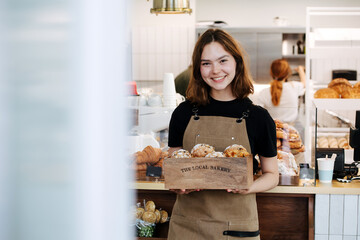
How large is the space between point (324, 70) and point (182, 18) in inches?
82.9

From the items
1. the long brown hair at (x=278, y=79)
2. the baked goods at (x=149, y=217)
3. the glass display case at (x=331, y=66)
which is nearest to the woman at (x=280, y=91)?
the long brown hair at (x=278, y=79)

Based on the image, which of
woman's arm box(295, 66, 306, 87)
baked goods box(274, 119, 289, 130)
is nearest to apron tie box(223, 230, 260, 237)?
baked goods box(274, 119, 289, 130)

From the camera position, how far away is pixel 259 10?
6.98 meters

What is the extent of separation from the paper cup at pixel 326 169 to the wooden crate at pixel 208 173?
0.90 metres

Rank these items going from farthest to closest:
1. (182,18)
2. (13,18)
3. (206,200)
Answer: (182,18) < (206,200) < (13,18)

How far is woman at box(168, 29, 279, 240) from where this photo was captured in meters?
1.88

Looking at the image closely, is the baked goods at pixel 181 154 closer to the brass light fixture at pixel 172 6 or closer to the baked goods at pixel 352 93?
the brass light fixture at pixel 172 6

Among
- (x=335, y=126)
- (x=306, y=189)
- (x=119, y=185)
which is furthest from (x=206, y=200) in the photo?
(x=335, y=126)

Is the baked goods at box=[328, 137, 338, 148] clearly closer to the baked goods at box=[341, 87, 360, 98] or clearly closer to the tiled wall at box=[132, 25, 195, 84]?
the baked goods at box=[341, 87, 360, 98]

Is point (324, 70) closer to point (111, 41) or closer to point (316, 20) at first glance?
point (316, 20)

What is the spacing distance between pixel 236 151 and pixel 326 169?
3.07ft

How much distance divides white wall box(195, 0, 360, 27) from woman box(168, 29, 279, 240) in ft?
17.0

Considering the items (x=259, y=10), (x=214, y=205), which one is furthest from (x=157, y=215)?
(x=259, y=10)

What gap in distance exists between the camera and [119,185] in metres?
0.42
